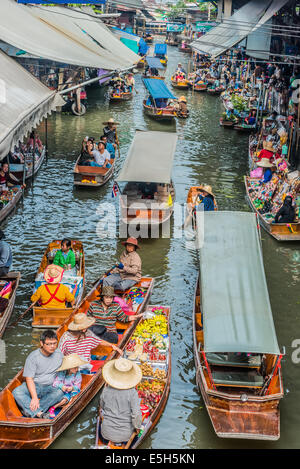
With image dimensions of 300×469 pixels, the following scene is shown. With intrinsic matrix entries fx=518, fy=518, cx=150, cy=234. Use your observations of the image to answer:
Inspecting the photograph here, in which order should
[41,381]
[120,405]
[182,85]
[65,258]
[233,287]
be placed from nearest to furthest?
1. [120,405]
2. [41,381]
3. [233,287]
4. [65,258]
5. [182,85]

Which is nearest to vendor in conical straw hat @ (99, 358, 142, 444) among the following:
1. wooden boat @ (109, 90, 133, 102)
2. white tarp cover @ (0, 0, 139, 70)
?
white tarp cover @ (0, 0, 139, 70)

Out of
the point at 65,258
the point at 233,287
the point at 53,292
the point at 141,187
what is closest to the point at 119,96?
the point at 141,187

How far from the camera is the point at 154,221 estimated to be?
13328 mm

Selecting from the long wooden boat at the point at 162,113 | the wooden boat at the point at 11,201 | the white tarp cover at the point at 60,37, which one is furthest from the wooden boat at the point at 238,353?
the long wooden boat at the point at 162,113

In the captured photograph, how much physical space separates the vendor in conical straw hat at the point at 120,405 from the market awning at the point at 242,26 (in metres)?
14.3

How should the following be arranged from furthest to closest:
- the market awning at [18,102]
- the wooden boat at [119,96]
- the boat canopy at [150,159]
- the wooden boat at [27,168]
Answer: the wooden boat at [119,96]
the wooden boat at [27,168]
the boat canopy at [150,159]
the market awning at [18,102]

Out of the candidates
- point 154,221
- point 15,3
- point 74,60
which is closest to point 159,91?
point 15,3

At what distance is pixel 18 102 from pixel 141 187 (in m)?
4.84

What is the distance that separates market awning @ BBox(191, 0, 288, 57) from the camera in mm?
18250

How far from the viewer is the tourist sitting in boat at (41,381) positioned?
21.8 feet

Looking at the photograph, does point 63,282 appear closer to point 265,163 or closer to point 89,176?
point 89,176

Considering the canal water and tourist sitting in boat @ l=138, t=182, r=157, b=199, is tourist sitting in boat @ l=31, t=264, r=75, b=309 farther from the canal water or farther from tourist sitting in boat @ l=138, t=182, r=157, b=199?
tourist sitting in boat @ l=138, t=182, r=157, b=199

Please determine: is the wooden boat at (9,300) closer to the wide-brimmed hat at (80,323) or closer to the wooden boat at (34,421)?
the wide-brimmed hat at (80,323)

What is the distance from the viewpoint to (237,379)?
7.86 meters
